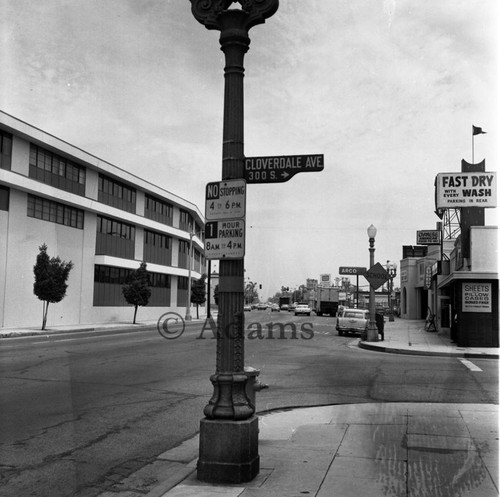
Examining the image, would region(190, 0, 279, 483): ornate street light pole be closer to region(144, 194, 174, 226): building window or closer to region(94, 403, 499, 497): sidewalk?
region(94, 403, 499, 497): sidewalk

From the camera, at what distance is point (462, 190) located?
2552cm

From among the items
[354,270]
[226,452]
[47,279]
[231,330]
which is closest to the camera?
[226,452]

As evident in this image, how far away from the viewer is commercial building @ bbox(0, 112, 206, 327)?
3300cm

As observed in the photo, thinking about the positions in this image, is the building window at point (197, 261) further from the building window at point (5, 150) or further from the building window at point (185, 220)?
the building window at point (5, 150)

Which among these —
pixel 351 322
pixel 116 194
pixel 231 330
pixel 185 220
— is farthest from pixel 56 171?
pixel 231 330

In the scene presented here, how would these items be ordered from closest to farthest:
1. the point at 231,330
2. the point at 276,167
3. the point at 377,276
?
the point at 231,330
the point at 276,167
the point at 377,276

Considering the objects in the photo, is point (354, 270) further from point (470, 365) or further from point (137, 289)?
point (470, 365)

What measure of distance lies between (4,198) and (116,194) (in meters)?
14.6

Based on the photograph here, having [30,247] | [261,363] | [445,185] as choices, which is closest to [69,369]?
[261,363]

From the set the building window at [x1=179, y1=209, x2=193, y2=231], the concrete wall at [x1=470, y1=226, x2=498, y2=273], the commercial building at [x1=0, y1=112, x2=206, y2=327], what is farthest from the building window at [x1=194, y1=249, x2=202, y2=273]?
the concrete wall at [x1=470, y1=226, x2=498, y2=273]

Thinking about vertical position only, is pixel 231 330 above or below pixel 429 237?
below

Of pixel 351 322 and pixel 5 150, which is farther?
pixel 5 150

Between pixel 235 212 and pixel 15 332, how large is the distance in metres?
25.2

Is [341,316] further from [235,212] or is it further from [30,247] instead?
[235,212]
